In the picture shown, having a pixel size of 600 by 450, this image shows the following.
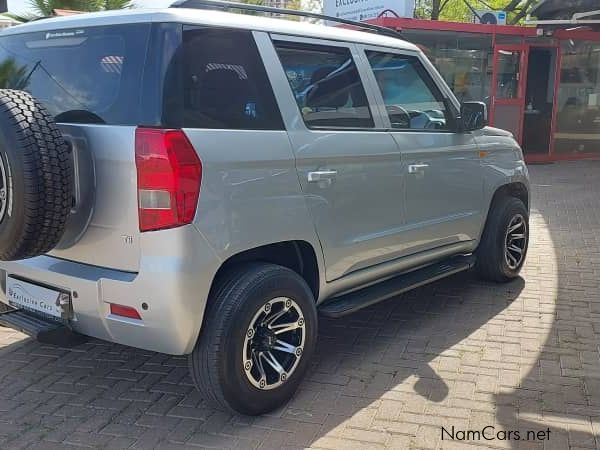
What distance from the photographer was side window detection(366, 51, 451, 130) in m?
4.10

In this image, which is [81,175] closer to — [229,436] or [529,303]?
[229,436]

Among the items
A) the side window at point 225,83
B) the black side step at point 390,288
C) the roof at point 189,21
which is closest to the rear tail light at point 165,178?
the side window at point 225,83

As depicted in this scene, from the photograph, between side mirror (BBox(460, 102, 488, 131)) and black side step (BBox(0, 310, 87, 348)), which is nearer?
black side step (BBox(0, 310, 87, 348))

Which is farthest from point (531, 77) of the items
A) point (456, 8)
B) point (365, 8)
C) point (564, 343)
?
point (456, 8)

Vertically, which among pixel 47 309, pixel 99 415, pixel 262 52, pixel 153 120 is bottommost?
pixel 99 415

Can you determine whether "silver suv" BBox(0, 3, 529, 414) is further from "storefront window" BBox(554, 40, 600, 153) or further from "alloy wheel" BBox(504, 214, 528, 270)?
"storefront window" BBox(554, 40, 600, 153)

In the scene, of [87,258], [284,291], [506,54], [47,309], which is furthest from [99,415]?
[506,54]

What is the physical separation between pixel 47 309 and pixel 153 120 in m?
1.13

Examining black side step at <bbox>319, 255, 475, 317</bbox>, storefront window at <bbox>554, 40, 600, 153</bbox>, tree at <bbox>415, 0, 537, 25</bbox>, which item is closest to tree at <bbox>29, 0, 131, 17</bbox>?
storefront window at <bbox>554, 40, 600, 153</bbox>

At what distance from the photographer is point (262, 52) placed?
328 centimetres

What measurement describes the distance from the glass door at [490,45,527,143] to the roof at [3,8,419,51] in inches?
385

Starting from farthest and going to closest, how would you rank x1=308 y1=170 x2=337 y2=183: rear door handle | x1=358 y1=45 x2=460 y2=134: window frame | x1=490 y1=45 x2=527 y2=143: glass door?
x1=490 y1=45 x2=527 y2=143: glass door < x1=358 y1=45 x2=460 y2=134: window frame < x1=308 y1=170 x2=337 y2=183: rear door handle

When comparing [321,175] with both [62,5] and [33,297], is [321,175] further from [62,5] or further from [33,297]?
[62,5]

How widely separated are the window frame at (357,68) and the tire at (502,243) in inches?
65.6
